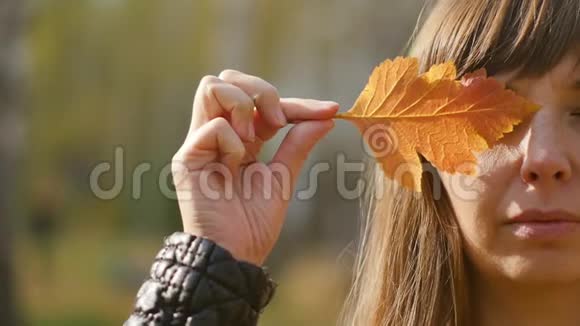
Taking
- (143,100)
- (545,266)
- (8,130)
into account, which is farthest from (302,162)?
(143,100)

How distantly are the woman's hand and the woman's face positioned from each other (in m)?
0.39

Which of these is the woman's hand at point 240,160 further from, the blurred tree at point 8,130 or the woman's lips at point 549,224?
the blurred tree at point 8,130

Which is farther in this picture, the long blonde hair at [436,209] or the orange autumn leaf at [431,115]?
the long blonde hair at [436,209]

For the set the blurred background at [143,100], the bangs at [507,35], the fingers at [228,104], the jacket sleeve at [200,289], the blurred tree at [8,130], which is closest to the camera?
the jacket sleeve at [200,289]

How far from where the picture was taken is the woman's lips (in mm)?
2002

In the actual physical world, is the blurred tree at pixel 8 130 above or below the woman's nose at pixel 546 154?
below

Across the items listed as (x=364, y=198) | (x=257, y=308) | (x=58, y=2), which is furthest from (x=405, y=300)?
(x=58, y=2)

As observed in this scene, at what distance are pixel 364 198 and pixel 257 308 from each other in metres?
0.99

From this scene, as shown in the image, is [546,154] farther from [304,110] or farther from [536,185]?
[304,110]

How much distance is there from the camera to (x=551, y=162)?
196 cm

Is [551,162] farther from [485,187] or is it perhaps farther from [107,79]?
[107,79]

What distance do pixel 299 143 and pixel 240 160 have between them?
135mm

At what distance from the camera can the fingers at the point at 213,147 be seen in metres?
1.98

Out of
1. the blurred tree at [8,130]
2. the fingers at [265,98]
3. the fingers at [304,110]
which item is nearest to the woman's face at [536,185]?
the fingers at [304,110]
